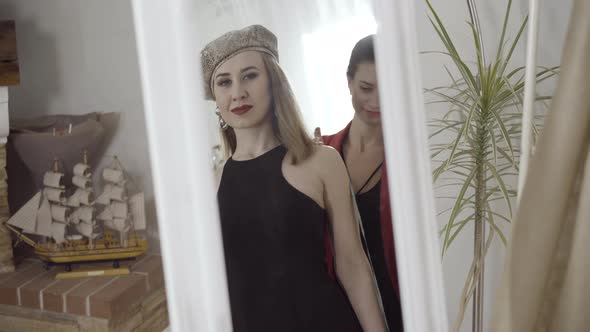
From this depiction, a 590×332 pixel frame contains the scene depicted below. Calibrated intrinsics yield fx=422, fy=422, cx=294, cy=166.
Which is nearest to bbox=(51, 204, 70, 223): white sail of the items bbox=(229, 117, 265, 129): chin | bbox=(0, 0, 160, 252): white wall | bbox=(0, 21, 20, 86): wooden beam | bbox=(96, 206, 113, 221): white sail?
bbox=(96, 206, 113, 221): white sail

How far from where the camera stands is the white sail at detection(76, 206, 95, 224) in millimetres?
1325

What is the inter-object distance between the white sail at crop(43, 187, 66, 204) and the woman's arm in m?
1.03

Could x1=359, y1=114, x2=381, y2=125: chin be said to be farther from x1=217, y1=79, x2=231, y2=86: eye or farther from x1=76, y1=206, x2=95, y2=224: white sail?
x1=76, y1=206, x2=95, y2=224: white sail

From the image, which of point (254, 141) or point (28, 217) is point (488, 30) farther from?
point (28, 217)

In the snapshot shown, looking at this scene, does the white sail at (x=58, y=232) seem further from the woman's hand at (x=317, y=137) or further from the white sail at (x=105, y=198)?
the woman's hand at (x=317, y=137)

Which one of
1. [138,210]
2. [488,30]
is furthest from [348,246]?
[138,210]

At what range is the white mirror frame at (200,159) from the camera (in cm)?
66

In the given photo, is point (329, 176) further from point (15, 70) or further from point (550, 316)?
point (15, 70)

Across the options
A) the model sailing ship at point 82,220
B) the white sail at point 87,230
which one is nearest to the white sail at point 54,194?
the model sailing ship at point 82,220

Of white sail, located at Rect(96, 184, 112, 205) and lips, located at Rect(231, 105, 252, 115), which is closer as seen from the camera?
lips, located at Rect(231, 105, 252, 115)

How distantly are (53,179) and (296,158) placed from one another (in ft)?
3.30

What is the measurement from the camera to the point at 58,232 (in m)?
1.32

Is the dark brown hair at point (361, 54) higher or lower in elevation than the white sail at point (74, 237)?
higher

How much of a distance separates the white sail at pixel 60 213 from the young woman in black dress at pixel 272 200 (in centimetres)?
88
